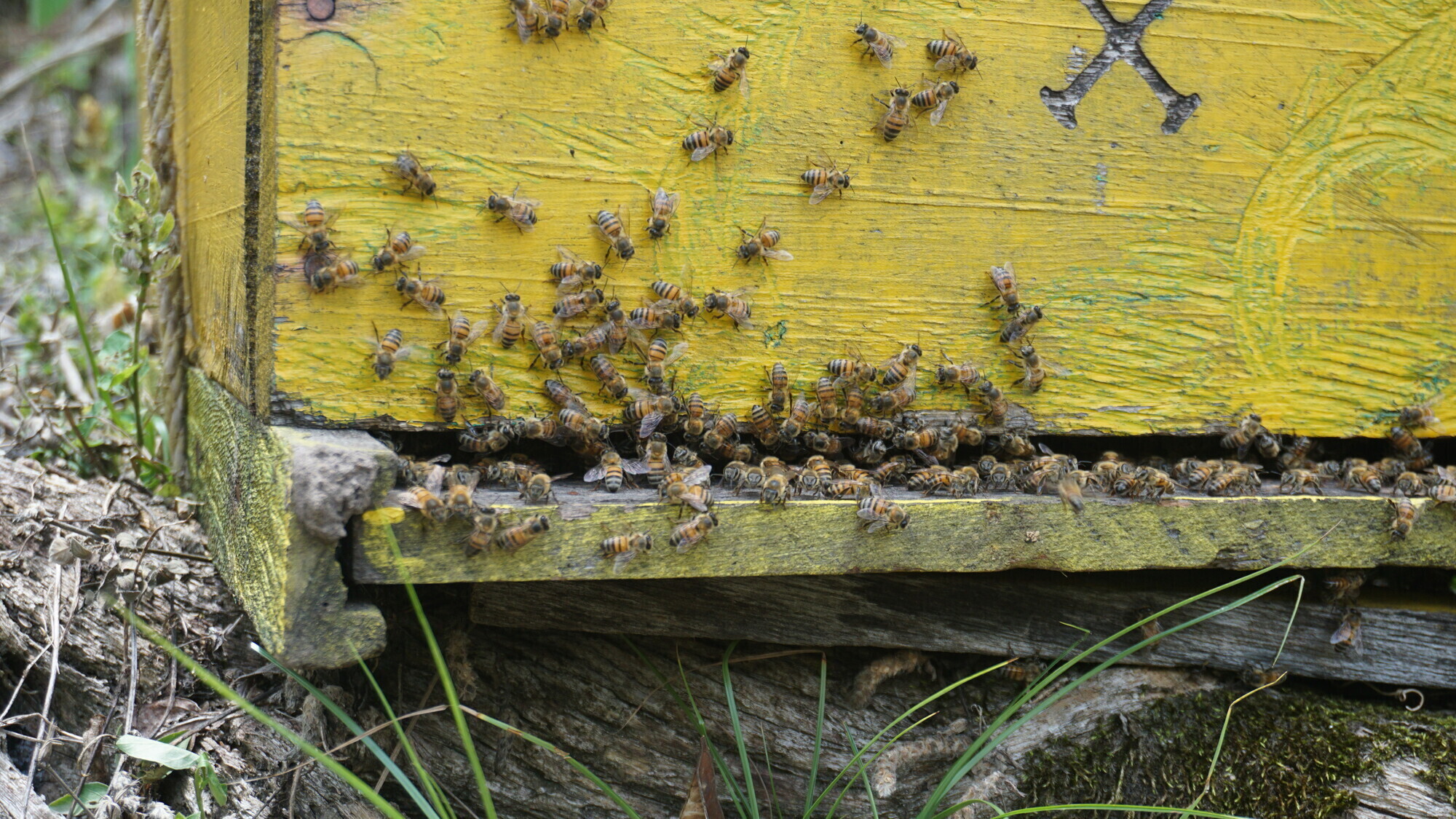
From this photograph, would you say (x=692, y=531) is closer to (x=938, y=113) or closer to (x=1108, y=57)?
(x=938, y=113)

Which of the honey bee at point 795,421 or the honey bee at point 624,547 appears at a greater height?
the honey bee at point 795,421

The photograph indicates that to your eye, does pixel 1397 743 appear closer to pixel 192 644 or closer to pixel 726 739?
pixel 726 739

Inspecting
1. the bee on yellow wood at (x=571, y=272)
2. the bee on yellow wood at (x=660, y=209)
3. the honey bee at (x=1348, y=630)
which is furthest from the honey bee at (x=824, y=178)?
the honey bee at (x=1348, y=630)

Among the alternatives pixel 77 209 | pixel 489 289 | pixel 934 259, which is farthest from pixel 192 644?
pixel 77 209

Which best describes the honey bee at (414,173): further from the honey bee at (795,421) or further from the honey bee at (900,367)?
the honey bee at (900,367)

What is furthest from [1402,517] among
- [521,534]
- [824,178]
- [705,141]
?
[521,534]

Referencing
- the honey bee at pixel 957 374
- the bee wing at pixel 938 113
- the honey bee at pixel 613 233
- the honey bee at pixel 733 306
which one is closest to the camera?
the honey bee at pixel 613 233

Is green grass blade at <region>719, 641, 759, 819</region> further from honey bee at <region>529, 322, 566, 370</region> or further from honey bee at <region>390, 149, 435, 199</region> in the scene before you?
honey bee at <region>390, 149, 435, 199</region>
